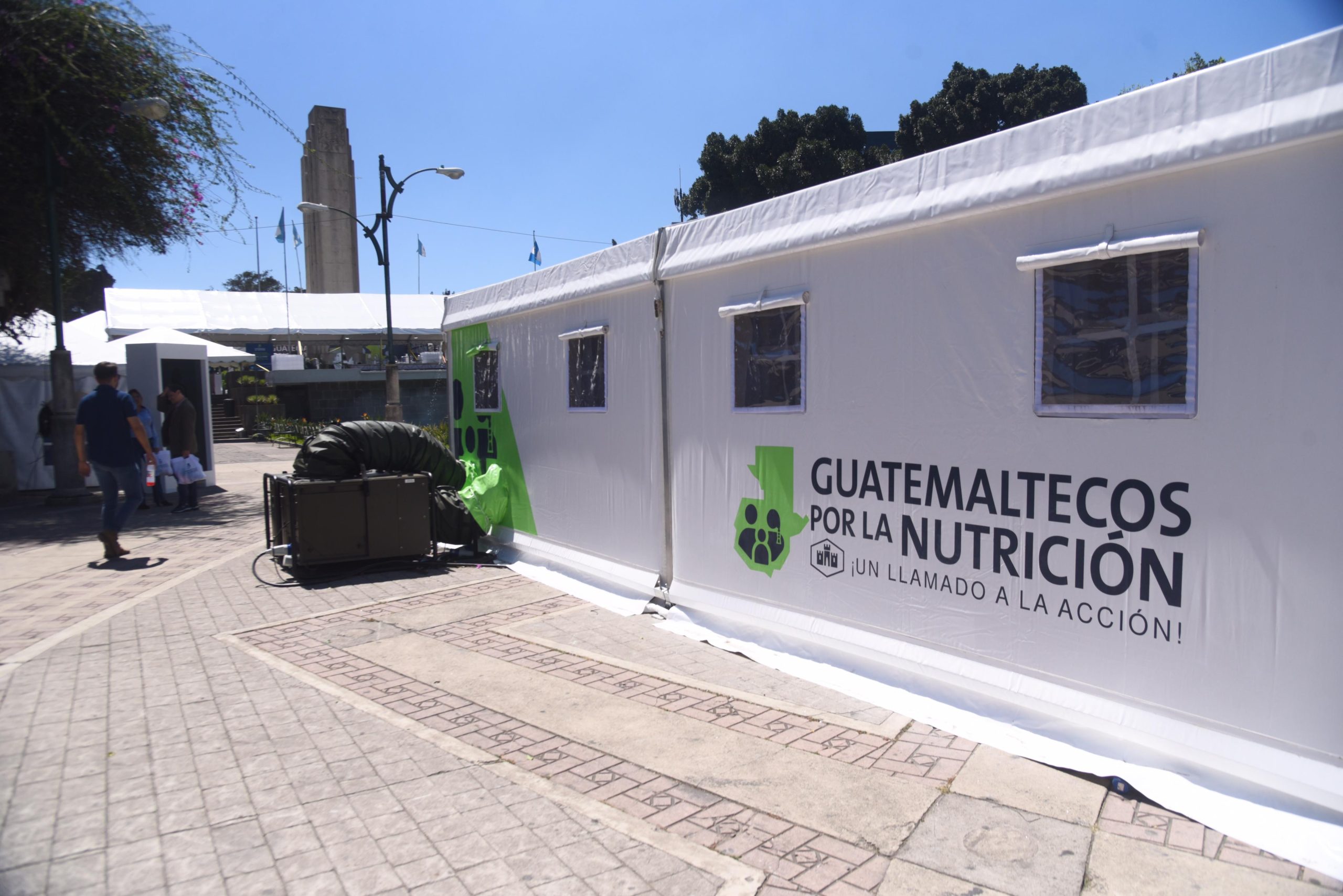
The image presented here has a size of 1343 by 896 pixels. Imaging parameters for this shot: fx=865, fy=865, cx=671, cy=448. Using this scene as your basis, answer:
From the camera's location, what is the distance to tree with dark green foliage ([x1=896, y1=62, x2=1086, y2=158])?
101ft

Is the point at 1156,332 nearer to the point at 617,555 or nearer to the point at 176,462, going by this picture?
the point at 617,555

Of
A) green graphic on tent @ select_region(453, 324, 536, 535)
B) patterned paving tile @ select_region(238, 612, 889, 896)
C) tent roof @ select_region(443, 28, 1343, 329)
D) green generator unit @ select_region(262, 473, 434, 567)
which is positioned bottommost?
patterned paving tile @ select_region(238, 612, 889, 896)

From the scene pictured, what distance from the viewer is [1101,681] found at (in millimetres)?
3807

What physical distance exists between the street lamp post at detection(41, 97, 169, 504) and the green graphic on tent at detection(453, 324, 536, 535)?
6.42 meters

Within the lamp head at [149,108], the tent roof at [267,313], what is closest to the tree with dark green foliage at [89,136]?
the lamp head at [149,108]

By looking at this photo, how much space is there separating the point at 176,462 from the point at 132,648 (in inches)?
302

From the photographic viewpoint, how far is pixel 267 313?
119ft

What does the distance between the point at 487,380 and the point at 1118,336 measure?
7279 millimetres

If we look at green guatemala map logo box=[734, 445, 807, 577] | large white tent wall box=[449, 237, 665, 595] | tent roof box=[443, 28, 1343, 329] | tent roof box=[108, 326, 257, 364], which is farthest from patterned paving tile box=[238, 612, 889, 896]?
tent roof box=[108, 326, 257, 364]

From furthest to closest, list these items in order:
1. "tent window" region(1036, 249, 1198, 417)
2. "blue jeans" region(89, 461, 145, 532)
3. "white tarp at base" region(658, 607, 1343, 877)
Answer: "blue jeans" region(89, 461, 145, 532)
"tent window" region(1036, 249, 1198, 417)
"white tarp at base" region(658, 607, 1343, 877)

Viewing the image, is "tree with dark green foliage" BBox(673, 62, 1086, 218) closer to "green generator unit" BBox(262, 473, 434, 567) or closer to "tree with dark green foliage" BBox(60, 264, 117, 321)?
"tree with dark green foliage" BBox(60, 264, 117, 321)

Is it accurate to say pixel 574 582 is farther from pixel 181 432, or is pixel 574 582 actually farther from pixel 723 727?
pixel 181 432

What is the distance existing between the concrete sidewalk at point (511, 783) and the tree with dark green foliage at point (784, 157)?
29483 millimetres

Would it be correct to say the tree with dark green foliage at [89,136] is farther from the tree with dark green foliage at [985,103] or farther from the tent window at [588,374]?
the tree with dark green foliage at [985,103]
